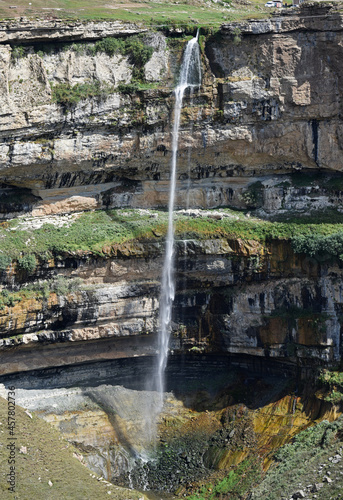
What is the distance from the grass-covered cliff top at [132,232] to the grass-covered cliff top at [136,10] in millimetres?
10637

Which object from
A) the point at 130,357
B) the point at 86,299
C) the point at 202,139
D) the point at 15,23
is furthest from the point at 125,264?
the point at 15,23

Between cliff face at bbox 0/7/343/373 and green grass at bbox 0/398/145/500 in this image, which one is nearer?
green grass at bbox 0/398/145/500

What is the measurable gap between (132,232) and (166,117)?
6584mm

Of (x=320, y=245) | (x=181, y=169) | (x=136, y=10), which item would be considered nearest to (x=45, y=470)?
(x=320, y=245)

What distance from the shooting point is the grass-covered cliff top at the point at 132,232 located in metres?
35.8

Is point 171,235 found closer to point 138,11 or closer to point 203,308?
point 203,308

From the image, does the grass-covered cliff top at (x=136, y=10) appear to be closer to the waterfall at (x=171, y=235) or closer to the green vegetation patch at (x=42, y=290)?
the waterfall at (x=171, y=235)

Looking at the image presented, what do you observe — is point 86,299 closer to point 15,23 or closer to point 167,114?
point 167,114

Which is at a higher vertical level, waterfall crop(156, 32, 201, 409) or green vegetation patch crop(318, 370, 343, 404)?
waterfall crop(156, 32, 201, 409)

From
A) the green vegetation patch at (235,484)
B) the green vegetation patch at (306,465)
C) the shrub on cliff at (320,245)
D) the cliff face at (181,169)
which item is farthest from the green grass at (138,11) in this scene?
the green vegetation patch at (235,484)

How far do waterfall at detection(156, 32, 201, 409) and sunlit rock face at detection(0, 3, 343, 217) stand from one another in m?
0.39

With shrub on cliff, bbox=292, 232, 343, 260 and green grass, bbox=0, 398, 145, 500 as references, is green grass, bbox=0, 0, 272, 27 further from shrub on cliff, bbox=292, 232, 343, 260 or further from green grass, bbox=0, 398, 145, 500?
green grass, bbox=0, 398, 145, 500

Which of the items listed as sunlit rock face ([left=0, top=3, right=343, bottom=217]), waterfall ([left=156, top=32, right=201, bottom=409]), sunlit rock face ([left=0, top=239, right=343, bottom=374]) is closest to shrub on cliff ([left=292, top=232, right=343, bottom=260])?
sunlit rock face ([left=0, top=239, right=343, bottom=374])

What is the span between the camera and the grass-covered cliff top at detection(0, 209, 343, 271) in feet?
117
